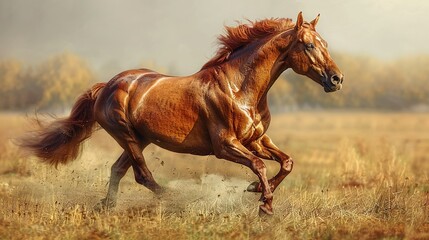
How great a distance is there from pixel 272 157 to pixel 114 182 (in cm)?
208

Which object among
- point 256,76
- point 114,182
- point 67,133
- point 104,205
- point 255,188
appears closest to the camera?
point 256,76

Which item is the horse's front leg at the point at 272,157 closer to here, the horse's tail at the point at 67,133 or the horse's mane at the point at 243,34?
the horse's mane at the point at 243,34

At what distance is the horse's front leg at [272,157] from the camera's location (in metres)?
8.05

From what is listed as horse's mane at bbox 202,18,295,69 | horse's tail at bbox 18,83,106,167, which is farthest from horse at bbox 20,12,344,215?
horse's tail at bbox 18,83,106,167

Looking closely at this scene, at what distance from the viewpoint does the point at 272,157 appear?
817 cm

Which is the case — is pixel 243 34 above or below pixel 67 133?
above

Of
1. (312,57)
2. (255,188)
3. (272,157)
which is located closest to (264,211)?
(255,188)

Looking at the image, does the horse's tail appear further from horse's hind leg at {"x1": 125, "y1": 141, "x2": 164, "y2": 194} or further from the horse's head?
the horse's head

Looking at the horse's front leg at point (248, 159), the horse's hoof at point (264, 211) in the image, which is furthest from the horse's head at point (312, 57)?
the horse's hoof at point (264, 211)

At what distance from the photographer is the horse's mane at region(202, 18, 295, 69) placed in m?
8.17

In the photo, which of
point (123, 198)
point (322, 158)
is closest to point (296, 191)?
point (123, 198)

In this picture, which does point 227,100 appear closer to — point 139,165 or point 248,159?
point 248,159

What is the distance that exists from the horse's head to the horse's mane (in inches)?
15.7

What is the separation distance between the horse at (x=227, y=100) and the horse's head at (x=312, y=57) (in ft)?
0.03
